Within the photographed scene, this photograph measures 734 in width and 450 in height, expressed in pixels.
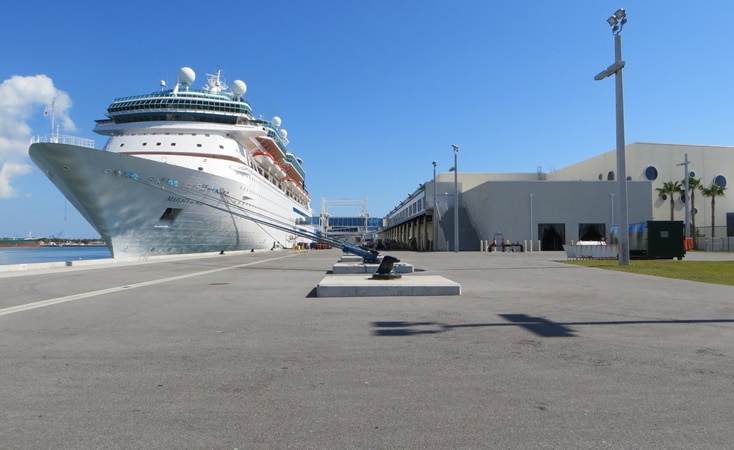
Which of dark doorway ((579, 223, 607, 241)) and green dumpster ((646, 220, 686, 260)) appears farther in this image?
dark doorway ((579, 223, 607, 241))

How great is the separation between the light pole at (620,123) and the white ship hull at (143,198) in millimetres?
15165

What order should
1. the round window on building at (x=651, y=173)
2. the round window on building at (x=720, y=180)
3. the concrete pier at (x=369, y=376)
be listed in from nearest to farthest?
the concrete pier at (x=369, y=376)
the round window on building at (x=651, y=173)
the round window on building at (x=720, y=180)

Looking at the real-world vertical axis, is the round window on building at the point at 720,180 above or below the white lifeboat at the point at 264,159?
below

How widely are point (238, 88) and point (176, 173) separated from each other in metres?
22.7

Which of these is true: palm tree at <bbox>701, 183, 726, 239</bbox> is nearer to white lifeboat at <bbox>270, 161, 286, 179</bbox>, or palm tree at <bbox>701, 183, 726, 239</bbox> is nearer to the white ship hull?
white lifeboat at <bbox>270, 161, 286, 179</bbox>

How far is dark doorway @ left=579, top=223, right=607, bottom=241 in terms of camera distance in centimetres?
4450

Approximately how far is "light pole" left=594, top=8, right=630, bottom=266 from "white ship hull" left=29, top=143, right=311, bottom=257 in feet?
49.8

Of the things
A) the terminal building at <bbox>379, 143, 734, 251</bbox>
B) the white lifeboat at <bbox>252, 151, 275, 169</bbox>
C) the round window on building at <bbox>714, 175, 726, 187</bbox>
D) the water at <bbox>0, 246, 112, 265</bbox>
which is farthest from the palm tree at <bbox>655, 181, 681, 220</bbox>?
the water at <bbox>0, 246, 112, 265</bbox>

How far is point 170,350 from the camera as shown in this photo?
5.41 m

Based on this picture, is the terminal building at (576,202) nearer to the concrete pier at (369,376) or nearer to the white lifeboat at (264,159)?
the white lifeboat at (264,159)

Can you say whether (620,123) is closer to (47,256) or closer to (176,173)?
(176,173)

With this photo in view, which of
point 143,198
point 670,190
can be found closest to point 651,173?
point 670,190

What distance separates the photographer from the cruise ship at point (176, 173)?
25578 mm

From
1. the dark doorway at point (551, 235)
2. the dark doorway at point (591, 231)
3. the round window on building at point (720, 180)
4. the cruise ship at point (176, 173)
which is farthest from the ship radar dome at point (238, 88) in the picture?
the round window on building at point (720, 180)
